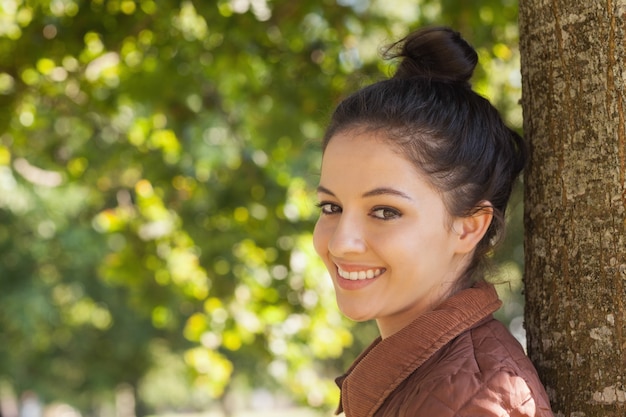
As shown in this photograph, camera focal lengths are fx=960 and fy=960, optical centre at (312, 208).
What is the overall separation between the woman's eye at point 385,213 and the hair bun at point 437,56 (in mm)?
396

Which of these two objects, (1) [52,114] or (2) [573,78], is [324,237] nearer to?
(2) [573,78]

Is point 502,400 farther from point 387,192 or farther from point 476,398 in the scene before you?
point 387,192

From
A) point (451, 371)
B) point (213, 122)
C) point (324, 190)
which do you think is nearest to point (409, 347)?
point (451, 371)

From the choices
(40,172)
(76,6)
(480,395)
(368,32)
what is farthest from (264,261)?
(480,395)

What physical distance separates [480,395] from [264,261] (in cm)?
463

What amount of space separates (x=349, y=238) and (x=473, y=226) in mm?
278

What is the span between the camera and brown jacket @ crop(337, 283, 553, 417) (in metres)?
1.62

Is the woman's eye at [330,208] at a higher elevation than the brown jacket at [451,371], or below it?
higher

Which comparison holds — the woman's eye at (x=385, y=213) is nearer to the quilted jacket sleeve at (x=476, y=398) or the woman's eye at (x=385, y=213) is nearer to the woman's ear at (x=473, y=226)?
the woman's ear at (x=473, y=226)

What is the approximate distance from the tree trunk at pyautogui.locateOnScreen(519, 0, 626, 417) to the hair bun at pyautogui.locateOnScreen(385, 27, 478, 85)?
0.21m

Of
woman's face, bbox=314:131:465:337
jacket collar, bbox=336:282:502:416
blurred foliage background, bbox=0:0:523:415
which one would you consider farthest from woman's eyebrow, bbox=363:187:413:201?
blurred foliage background, bbox=0:0:523:415

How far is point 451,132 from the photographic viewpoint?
1.99 meters

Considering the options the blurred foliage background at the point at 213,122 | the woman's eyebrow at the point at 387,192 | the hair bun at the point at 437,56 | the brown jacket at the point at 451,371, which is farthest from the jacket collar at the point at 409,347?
the blurred foliage background at the point at 213,122

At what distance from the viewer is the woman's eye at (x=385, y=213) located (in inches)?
74.0
